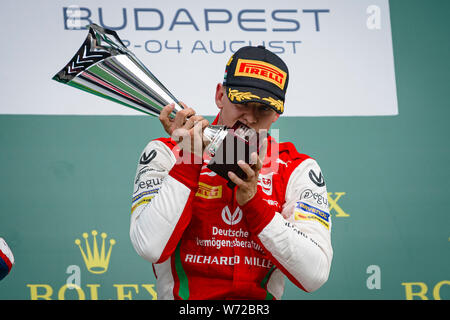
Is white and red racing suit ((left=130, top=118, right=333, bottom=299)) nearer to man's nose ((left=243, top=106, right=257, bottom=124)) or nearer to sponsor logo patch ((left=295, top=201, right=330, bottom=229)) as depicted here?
sponsor logo patch ((left=295, top=201, right=330, bottom=229))

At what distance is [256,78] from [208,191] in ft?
0.88

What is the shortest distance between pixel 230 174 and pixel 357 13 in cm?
118

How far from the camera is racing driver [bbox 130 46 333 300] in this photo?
92 cm

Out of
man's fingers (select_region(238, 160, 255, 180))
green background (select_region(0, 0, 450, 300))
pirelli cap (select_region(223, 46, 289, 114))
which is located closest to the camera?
man's fingers (select_region(238, 160, 255, 180))

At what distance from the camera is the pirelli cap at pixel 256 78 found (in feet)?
3.26

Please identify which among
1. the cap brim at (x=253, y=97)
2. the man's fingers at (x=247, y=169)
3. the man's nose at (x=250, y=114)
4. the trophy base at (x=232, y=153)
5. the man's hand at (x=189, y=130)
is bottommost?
the man's fingers at (x=247, y=169)

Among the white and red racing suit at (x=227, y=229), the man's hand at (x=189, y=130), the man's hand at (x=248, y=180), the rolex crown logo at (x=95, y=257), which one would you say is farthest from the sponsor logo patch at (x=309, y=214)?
the rolex crown logo at (x=95, y=257)

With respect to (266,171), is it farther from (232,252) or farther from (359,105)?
(359,105)

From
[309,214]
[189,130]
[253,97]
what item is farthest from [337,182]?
[189,130]

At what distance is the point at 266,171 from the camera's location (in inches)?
43.3

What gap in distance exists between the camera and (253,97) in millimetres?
985

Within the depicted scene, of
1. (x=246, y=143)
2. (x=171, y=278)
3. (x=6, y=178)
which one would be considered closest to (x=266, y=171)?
(x=246, y=143)

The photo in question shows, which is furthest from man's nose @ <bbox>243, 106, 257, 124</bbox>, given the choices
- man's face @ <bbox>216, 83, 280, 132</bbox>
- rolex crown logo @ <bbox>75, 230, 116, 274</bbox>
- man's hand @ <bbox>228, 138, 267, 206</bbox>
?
rolex crown logo @ <bbox>75, 230, 116, 274</bbox>

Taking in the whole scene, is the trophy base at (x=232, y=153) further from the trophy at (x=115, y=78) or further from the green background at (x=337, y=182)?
the green background at (x=337, y=182)
